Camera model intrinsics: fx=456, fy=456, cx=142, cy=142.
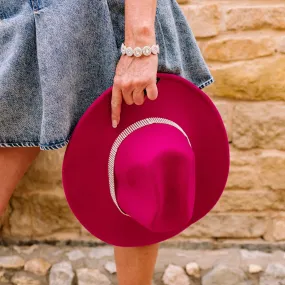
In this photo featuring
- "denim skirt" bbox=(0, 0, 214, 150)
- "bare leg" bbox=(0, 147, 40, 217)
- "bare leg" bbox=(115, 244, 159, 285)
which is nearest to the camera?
"denim skirt" bbox=(0, 0, 214, 150)

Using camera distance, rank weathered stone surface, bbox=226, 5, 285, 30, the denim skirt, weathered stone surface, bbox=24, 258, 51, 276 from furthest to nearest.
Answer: weathered stone surface, bbox=24, 258, 51, 276, weathered stone surface, bbox=226, 5, 285, 30, the denim skirt

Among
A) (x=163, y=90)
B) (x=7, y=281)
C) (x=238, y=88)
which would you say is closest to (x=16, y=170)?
(x=163, y=90)

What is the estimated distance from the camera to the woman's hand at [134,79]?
0.87 m

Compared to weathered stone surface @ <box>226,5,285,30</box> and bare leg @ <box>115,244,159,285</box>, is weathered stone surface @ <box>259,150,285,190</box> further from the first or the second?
bare leg @ <box>115,244,159,285</box>

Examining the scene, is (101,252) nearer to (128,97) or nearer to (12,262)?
(12,262)

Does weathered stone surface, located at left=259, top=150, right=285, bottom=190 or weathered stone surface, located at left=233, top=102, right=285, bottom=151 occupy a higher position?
weathered stone surface, located at left=233, top=102, right=285, bottom=151

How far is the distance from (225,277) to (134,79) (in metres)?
1.07

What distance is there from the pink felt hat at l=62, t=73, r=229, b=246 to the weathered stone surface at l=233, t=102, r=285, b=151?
0.69 meters

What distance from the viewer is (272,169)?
5.76ft

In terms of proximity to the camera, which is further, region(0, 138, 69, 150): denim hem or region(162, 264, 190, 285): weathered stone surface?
region(162, 264, 190, 285): weathered stone surface

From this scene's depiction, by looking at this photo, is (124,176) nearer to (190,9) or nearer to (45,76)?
(45,76)

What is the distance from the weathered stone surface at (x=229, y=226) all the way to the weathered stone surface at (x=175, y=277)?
0.17 metres

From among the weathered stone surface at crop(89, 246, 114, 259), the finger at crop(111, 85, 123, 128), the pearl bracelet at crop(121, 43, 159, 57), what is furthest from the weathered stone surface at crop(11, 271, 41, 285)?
the pearl bracelet at crop(121, 43, 159, 57)

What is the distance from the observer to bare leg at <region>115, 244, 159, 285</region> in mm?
1195
